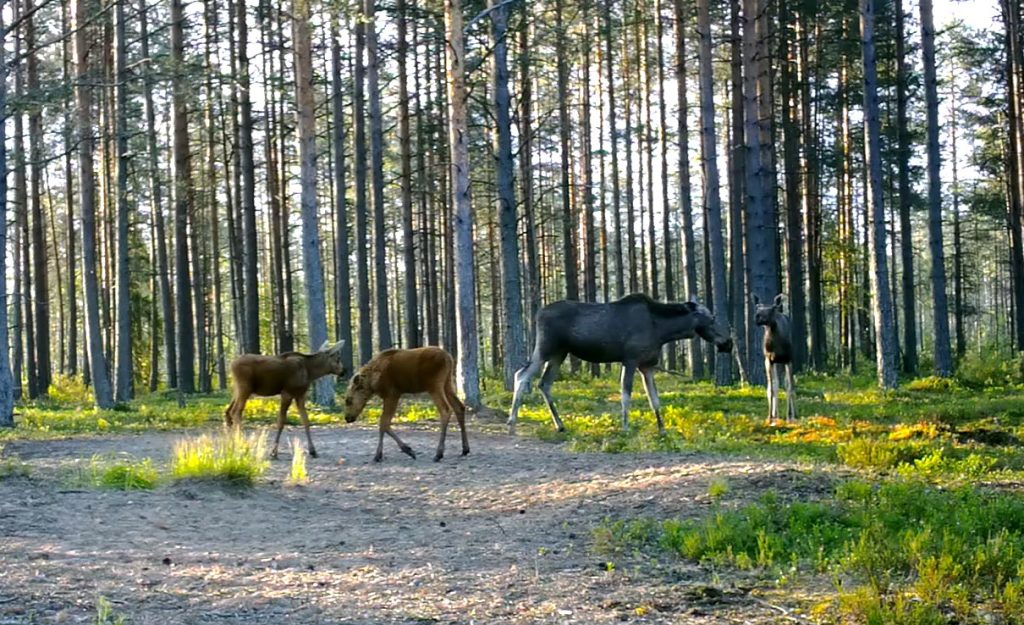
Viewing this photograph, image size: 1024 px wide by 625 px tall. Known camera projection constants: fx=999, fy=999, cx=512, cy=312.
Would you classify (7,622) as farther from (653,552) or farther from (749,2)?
(749,2)

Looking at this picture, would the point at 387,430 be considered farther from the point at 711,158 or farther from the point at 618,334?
the point at 711,158

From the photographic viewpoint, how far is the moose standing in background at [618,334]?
15383 mm

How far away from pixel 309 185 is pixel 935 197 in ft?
49.6

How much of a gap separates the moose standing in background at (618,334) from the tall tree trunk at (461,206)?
10.7 ft

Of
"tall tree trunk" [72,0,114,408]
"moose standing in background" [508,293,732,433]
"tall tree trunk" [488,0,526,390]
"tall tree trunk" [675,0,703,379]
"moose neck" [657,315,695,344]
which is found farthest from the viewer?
"tall tree trunk" [675,0,703,379]

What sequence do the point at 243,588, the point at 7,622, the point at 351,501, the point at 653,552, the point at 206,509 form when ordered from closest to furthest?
the point at 7,622 < the point at 243,588 < the point at 653,552 < the point at 206,509 < the point at 351,501

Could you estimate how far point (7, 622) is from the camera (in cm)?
550

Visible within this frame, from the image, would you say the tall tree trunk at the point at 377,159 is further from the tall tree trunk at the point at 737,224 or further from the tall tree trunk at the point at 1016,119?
the tall tree trunk at the point at 1016,119

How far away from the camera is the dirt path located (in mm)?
6035

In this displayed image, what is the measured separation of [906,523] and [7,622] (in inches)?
242

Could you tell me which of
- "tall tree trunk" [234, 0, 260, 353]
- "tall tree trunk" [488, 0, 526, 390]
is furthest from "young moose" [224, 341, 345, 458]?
"tall tree trunk" [234, 0, 260, 353]

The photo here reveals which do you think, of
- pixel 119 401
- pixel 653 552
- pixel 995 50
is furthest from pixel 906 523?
pixel 995 50

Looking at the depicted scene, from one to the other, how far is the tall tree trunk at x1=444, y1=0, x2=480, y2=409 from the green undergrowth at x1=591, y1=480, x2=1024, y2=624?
426 inches

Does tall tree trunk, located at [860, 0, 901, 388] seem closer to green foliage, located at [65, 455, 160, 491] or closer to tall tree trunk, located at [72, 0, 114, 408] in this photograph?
green foliage, located at [65, 455, 160, 491]
